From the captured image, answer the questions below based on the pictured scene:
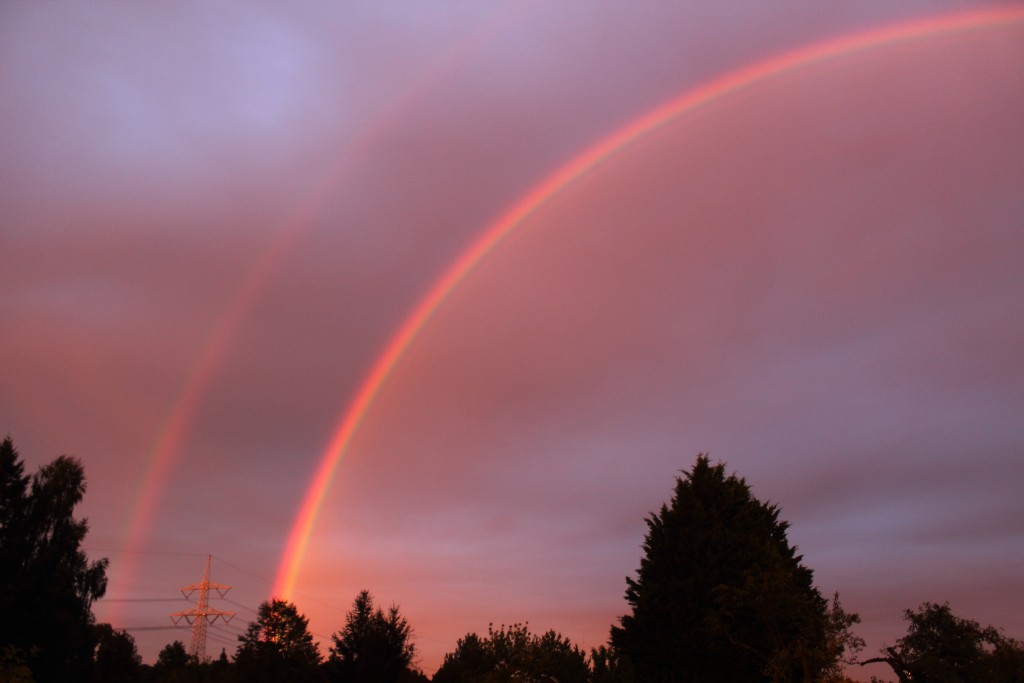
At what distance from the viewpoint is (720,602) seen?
50.4 meters

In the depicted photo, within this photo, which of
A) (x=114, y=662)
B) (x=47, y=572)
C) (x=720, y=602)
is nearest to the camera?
(x=720, y=602)

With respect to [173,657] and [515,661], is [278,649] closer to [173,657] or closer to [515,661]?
[515,661]

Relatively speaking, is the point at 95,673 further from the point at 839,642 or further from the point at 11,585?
the point at 839,642

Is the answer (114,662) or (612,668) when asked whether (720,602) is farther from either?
(114,662)

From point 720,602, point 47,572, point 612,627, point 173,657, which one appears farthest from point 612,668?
point 173,657

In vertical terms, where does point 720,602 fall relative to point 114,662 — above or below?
above

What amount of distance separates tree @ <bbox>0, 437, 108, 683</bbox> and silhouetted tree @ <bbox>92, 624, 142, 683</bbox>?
1810 cm

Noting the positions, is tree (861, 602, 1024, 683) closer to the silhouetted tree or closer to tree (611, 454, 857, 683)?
tree (611, 454, 857, 683)

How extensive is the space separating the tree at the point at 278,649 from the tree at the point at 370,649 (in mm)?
1944

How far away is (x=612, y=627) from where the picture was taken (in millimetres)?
65625

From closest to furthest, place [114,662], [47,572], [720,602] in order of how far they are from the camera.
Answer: [720,602] → [47,572] → [114,662]

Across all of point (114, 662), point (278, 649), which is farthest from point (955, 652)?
point (114, 662)

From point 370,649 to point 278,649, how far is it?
21.1 ft

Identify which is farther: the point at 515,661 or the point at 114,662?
the point at 114,662
